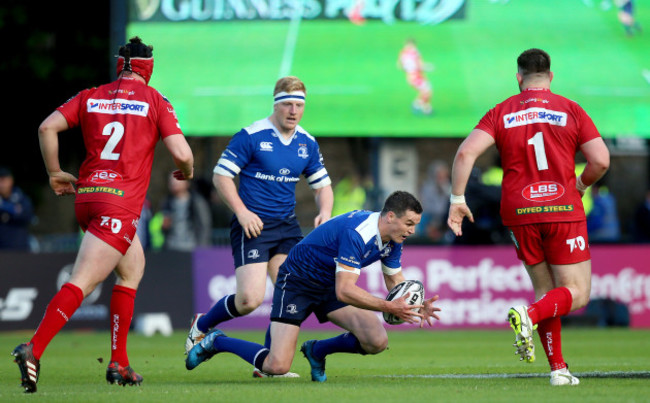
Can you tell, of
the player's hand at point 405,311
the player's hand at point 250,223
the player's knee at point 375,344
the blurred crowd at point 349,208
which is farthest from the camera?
the blurred crowd at point 349,208

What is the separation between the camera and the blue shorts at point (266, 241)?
31.8 ft

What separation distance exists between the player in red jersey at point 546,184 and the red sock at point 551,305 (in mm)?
46

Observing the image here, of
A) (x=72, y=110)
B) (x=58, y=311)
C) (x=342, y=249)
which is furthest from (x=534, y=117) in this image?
(x=58, y=311)

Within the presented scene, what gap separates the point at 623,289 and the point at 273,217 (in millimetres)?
8842

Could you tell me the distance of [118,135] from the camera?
318 inches

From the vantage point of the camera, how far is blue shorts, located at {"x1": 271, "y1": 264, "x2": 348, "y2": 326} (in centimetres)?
856

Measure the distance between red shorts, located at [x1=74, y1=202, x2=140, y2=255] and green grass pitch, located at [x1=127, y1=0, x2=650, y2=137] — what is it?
9.73 meters

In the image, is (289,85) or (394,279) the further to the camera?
(289,85)

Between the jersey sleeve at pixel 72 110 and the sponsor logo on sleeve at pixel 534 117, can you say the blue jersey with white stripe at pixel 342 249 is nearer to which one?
the sponsor logo on sleeve at pixel 534 117

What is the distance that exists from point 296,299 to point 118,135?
5.82 feet

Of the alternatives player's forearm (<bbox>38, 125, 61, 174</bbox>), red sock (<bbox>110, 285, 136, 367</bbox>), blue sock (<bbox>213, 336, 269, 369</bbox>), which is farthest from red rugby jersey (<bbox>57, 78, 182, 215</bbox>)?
blue sock (<bbox>213, 336, 269, 369</bbox>)

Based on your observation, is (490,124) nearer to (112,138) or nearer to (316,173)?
(316,173)

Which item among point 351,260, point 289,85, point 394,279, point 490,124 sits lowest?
point 394,279

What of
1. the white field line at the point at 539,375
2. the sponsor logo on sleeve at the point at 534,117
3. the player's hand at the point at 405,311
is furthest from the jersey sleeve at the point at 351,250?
the white field line at the point at 539,375
